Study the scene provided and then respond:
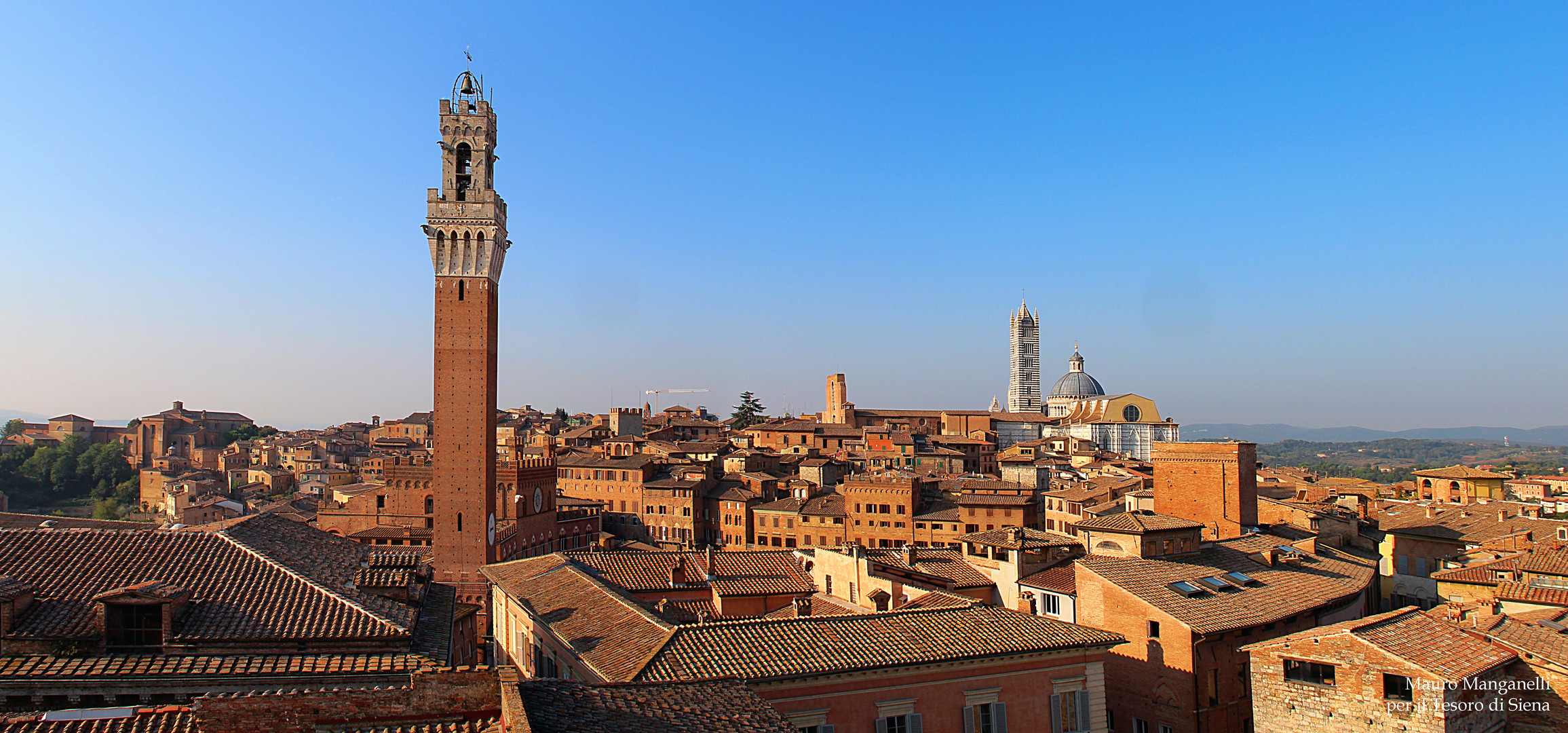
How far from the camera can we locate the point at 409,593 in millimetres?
17688

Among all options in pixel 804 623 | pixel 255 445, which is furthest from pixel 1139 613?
pixel 255 445

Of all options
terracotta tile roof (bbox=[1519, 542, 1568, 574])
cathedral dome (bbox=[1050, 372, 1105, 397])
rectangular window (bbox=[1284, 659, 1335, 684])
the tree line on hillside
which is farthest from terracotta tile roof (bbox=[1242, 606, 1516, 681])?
cathedral dome (bbox=[1050, 372, 1105, 397])

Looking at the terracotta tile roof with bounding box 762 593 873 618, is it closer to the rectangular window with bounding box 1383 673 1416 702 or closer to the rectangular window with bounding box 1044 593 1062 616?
the rectangular window with bounding box 1044 593 1062 616

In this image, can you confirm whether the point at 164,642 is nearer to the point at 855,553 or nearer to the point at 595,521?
the point at 855,553

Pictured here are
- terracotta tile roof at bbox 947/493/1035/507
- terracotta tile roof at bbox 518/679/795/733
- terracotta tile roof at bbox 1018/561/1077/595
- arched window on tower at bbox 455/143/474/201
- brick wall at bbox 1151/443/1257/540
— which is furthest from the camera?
terracotta tile roof at bbox 947/493/1035/507

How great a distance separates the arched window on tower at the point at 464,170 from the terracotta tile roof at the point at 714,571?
66.5 feet

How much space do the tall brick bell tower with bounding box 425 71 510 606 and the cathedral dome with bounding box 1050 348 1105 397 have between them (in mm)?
123325

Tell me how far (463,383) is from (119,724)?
111ft

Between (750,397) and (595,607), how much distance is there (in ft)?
330

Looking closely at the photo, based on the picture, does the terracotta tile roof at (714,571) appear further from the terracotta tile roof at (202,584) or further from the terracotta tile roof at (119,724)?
the terracotta tile roof at (119,724)

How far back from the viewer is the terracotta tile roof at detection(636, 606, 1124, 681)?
1461 centimetres

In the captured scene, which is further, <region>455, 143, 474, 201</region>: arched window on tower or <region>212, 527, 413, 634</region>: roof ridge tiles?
<region>455, 143, 474, 201</region>: arched window on tower

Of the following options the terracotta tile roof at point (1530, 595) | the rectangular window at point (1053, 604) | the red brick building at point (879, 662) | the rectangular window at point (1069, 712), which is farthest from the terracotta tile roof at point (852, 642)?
the terracotta tile roof at point (1530, 595)

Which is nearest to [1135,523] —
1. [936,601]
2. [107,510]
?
[936,601]
